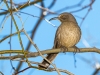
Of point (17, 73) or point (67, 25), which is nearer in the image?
point (17, 73)

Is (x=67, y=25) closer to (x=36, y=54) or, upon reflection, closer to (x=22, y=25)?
(x=36, y=54)

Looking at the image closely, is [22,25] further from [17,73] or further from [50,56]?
[50,56]

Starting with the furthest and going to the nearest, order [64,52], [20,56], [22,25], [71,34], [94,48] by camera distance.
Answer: [71,34] < [64,52] < [94,48] < [20,56] < [22,25]

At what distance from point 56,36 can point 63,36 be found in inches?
5.8

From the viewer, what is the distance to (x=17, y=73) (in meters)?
2.87

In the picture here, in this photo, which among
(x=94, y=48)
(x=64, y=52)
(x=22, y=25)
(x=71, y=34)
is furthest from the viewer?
(x=71, y=34)

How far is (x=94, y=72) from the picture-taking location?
4.38 meters

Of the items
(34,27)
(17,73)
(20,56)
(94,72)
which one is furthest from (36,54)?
(34,27)

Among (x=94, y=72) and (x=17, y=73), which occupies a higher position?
(x=94, y=72)

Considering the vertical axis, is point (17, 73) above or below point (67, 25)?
below

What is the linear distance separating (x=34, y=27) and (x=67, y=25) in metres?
1.06

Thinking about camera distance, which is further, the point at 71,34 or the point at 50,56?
the point at 71,34

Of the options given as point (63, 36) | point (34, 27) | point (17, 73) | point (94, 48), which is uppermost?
point (34, 27)

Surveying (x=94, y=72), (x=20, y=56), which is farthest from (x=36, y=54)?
(x=94, y=72)
